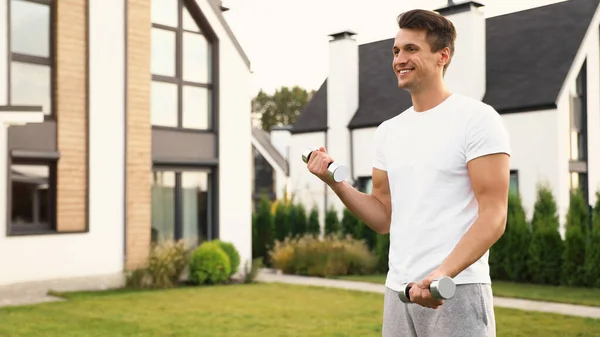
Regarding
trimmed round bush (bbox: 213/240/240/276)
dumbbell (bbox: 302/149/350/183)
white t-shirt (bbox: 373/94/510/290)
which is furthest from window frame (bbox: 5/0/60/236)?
white t-shirt (bbox: 373/94/510/290)

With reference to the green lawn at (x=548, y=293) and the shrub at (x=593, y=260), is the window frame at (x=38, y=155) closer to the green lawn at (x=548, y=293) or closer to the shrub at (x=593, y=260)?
the green lawn at (x=548, y=293)

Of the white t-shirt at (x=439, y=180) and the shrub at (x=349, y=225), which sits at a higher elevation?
the white t-shirt at (x=439, y=180)

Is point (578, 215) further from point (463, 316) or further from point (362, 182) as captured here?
point (463, 316)

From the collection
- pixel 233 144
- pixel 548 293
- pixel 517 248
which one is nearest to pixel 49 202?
pixel 233 144

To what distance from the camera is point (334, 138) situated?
23531mm

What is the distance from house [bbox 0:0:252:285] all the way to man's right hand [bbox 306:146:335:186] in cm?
895

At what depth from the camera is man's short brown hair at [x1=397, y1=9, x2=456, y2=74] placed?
103 inches

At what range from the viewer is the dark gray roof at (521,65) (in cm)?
1897

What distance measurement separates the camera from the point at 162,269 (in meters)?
13.3

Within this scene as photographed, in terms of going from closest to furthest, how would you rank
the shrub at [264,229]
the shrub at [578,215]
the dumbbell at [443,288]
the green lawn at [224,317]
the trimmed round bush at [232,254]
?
1. the dumbbell at [443,288]
2. the green lawn at [224,317]
3. the shrub at [578,215]
4. the trimmed round bush at [232,254]
5. the shrub at [264,229]

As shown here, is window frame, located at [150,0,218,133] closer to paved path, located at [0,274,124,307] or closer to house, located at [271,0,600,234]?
paved path, located at [0,274,124,307]

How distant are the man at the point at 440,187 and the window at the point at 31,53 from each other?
11.0 metres

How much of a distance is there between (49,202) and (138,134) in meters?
2.14

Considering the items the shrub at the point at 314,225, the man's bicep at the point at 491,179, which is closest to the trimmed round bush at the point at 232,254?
the shrub at the point at 314,225
